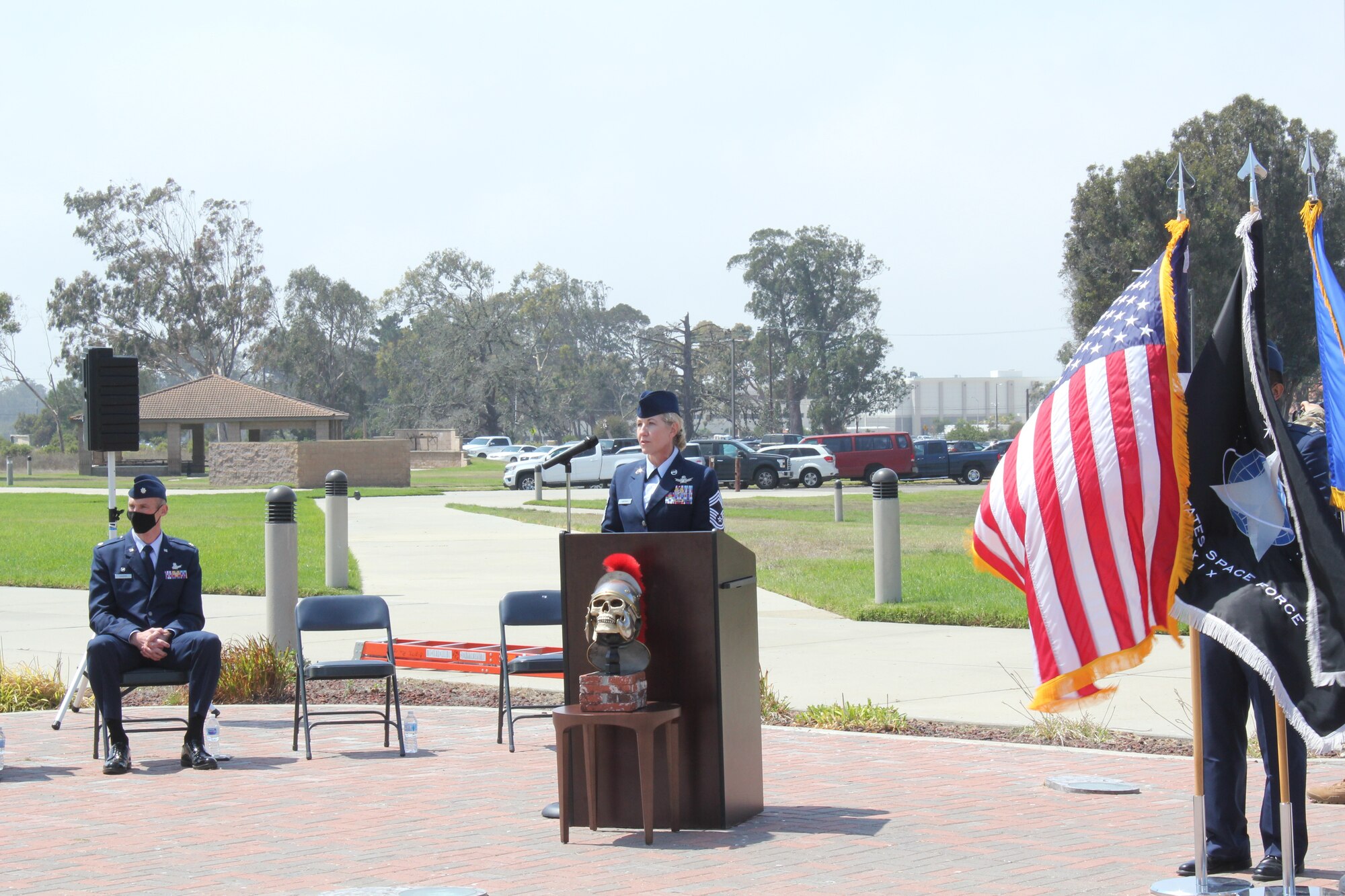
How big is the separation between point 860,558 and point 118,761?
1307 cm

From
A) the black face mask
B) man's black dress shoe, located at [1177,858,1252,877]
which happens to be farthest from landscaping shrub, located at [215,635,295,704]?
man's black dress shoe, located at [1177,858,1252,877]

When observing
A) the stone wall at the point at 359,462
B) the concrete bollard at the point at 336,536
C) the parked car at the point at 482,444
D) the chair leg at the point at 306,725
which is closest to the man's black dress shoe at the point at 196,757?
the chair leg at the point at 306,725

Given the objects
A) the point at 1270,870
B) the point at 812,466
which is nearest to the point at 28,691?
the point at 1270,870

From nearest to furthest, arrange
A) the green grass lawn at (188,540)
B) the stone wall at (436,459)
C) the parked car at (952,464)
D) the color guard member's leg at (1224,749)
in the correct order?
the color guard member's leg at (1224,749), the green grass lawn at (188,540), the parked car at (952,464), the stone wall at (436,459)

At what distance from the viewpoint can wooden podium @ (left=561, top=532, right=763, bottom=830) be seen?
601 cm

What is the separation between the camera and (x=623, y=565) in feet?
19.4

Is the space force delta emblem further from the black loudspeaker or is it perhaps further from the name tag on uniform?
the black loudspeaker

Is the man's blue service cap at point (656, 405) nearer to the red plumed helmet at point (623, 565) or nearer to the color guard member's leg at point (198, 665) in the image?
the red plumed helmet at point (623, 565)

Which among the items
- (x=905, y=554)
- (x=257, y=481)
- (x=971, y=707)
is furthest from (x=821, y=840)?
(x=257, y=481)

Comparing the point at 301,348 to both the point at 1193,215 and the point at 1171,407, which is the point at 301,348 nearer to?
the point at 1193,215

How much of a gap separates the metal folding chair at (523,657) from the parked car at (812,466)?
37873 mm

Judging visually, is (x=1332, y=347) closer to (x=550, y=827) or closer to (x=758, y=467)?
(x=550, y=827)

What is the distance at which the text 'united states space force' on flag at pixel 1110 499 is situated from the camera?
4.93 meters

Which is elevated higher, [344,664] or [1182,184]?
[1182,184]
